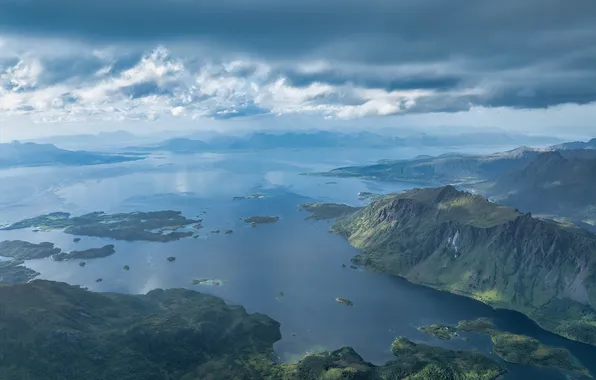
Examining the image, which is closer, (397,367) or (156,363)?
(397,367)

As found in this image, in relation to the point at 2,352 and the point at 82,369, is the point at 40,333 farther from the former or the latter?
the point at 82,369

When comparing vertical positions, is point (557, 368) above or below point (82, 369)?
below

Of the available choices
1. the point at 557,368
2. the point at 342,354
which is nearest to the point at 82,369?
the point at 342,354

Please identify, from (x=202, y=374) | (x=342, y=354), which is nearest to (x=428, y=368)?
(x=342, y=354)

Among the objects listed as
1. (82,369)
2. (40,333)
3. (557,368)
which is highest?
(40,333)

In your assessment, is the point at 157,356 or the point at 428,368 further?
the point at 157,356

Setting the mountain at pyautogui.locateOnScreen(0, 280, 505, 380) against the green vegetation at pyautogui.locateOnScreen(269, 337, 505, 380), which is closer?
the green vegetation at pyautogui.locateOnScreen(269, 337, 505, 380)

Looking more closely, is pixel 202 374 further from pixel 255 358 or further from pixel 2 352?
pixel 2 352

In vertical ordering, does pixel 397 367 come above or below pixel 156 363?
below

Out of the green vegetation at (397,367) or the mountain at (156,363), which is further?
the mountain at (156,363)
